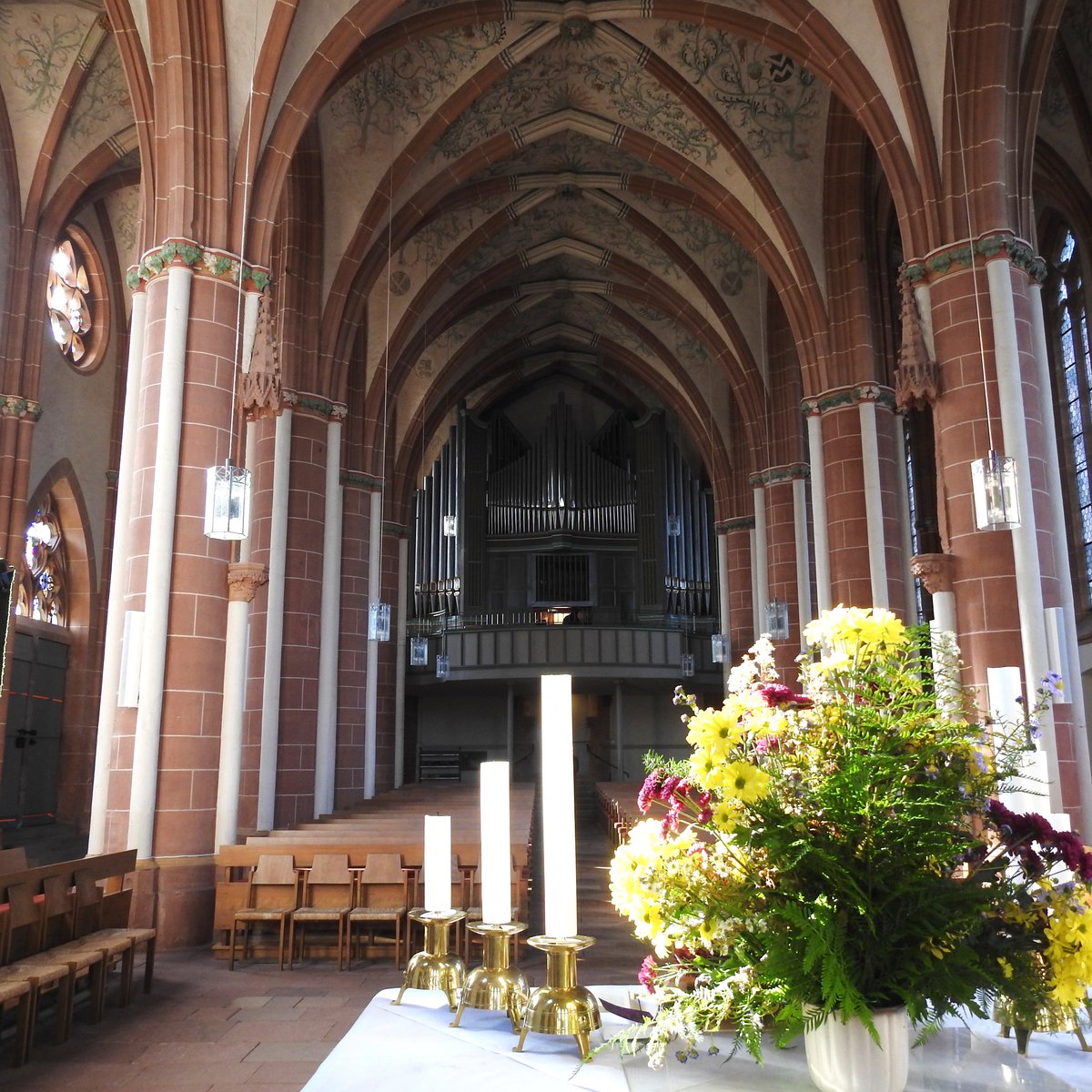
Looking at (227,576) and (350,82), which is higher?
(350,82)

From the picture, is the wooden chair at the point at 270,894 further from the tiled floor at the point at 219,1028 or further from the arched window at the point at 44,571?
the arched window at the point at 44,571

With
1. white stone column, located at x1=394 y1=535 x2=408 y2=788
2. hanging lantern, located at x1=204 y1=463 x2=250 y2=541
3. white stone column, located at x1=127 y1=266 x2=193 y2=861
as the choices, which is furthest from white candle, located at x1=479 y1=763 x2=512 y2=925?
white stone column, located at x1=394 y1=535 x2=408 y2=788

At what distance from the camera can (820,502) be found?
41.1ft

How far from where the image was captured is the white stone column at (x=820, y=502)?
12492mm

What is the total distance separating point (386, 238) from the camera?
547 inches

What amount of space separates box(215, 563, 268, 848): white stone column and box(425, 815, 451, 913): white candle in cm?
614

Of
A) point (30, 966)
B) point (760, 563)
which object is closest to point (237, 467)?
point (30, 966)

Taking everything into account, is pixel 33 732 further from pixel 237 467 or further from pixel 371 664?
pixel 237 467

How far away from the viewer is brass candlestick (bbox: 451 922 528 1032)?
2.06 m

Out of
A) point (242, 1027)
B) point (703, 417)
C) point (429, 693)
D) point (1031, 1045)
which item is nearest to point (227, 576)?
point (242, 1027)

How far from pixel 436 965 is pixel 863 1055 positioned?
1.03m

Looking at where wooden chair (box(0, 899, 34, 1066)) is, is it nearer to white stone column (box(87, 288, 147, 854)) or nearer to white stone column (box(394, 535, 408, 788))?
white stone column (box(87, 288, 147, 854))

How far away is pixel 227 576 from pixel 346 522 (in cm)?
650

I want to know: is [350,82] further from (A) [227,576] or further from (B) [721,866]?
(B) [721,866]
